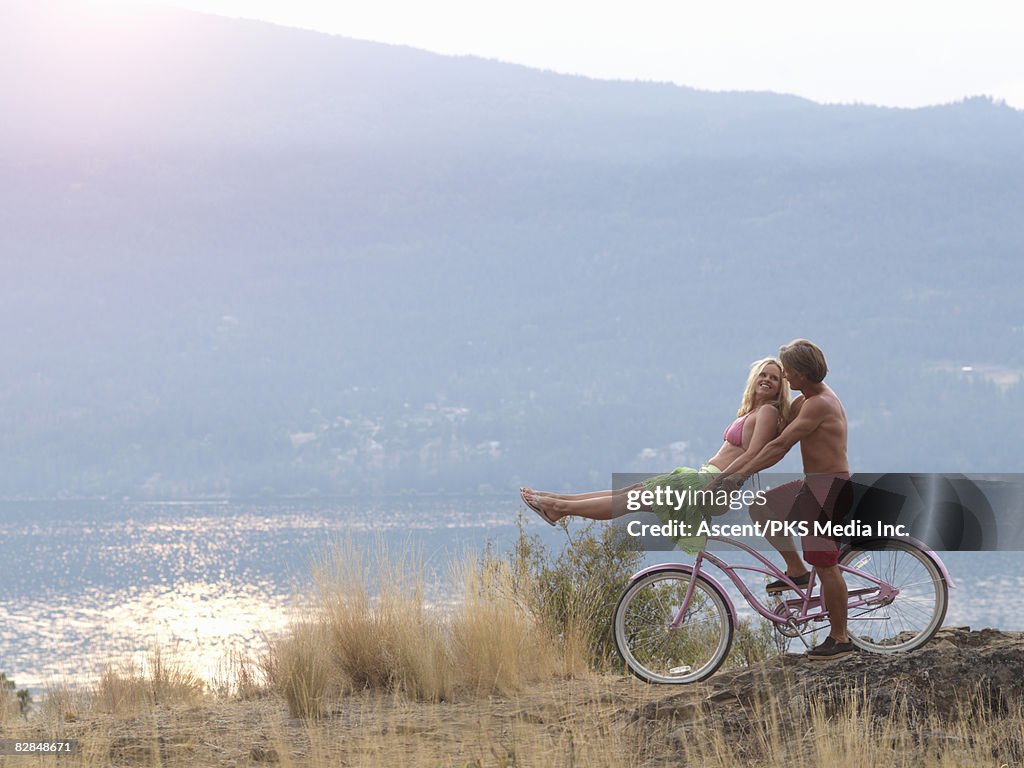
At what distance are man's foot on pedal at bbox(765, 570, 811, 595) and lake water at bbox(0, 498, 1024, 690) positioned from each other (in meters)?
2.31

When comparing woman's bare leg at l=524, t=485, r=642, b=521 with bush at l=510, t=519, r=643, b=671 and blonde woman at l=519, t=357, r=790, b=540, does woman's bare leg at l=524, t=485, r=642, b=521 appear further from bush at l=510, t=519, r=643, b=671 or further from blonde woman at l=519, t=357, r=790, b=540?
bush at l=510, t=519, r=643, b=671

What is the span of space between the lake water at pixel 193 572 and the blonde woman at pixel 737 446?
1.67 meters

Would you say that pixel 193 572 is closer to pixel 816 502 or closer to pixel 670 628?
pixel 670 628

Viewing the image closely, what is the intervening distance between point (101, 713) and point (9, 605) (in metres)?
76.6

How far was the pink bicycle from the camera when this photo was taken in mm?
6383

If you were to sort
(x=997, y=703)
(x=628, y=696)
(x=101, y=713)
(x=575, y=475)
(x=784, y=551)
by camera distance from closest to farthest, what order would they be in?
(x=997, y=703), (x=784, y=551), (x=628, y=696), (x=101, y=713), (x=575, y=475)

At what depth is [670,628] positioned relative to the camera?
652 cm

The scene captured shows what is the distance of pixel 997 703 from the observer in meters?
6.00

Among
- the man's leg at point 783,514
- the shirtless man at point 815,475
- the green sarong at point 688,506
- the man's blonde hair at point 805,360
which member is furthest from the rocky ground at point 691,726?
the man's blonde hair at point 805,360

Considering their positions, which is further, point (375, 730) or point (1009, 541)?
point (1009, 541)

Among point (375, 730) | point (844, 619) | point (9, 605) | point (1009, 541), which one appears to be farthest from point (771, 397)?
point (9, 605)

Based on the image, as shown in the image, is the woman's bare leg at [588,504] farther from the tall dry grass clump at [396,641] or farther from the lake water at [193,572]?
the lake water at [193,572]

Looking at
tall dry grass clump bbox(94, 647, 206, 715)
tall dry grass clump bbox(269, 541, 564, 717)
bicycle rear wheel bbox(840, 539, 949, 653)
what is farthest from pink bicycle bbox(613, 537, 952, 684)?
tall dry grass clump bbox(94, 647, 206, 715)

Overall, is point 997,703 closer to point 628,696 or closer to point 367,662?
point 628,696
